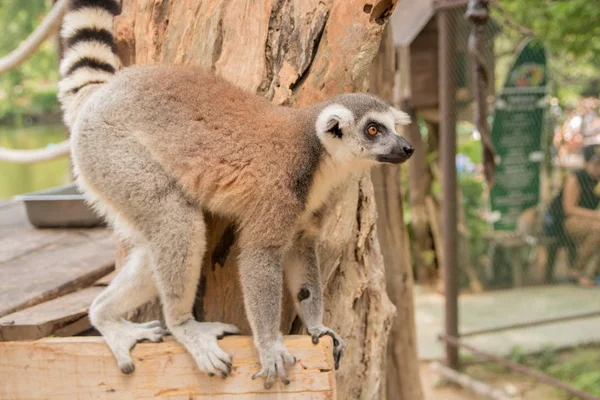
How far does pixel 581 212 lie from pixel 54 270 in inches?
208

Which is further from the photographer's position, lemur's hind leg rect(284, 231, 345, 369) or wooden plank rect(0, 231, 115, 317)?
wooden plank rect(0, 231, 115, 317)

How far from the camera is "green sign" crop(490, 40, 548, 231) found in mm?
5527

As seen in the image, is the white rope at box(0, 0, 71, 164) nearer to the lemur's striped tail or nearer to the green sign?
the lemur's striped tail

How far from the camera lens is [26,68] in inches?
576

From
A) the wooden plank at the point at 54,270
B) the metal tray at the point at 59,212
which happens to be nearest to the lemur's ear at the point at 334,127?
the wooden plank at the point at 54,270

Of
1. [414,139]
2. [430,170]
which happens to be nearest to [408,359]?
[414,139]

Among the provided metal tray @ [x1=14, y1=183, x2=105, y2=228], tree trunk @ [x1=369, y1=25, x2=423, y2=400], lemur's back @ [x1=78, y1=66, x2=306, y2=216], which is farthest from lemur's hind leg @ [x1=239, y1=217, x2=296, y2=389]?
metal tray @ [x1=14, y1=183, x2=105, y2=228]

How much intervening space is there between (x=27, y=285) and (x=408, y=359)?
7.81 ft

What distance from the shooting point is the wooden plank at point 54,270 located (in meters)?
3.16

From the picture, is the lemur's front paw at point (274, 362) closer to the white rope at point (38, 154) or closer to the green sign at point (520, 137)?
the white rope at point (38, 154)

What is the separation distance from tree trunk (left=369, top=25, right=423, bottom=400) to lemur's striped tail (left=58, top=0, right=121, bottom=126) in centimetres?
162

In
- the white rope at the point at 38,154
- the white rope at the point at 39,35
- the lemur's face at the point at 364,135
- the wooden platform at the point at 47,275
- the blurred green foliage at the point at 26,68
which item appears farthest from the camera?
the blurred green foliage at the point at 26,68

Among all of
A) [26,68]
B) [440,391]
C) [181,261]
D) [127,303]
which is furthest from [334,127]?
[26,68]

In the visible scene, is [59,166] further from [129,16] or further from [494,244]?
[129,16]
